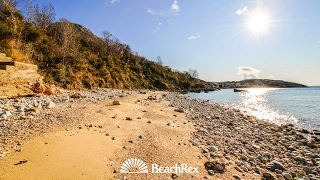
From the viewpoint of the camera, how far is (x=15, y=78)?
1001 cm

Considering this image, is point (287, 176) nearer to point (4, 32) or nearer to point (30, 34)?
point (4, 32)

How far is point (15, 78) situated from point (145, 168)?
11619 millimetres

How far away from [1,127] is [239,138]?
9.06 metres

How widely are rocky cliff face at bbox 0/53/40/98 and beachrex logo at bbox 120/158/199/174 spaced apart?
398 inches

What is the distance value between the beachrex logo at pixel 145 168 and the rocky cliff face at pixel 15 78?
33.1 ft

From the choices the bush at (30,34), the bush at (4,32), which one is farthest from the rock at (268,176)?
the bush at (30,34)

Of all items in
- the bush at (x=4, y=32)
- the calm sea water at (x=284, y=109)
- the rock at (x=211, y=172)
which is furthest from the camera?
the bush at (x=4, y=32)

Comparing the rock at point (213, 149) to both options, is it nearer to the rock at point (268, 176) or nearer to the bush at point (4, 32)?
the rock at point (268, 176)

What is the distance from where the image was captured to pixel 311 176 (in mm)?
4340

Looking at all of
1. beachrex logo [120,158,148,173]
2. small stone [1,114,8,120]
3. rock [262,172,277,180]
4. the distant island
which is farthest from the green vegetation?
the distant island

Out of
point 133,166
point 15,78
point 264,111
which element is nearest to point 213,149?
point 133,166

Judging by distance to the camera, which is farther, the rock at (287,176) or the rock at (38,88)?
the rock at (38,88)

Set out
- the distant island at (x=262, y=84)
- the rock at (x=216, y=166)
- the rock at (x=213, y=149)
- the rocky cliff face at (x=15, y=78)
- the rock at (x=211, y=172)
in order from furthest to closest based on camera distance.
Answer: the distant island at (x=262, y=84), the rocky cliff face at (x=15, y=78), the rock at (x=213, y=149), the rock at (x=216, y=166), the rock at (x=211, y=172)

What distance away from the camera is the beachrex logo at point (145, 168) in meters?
3.62
